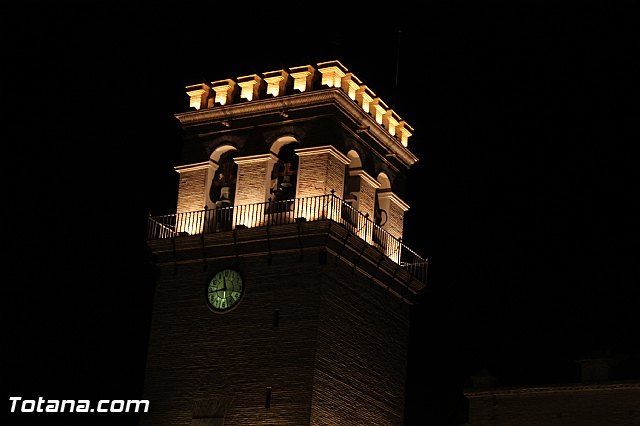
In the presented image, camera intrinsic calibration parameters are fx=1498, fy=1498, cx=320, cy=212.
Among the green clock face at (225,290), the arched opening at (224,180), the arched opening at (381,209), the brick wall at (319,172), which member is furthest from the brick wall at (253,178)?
the arched opening at (381,209)

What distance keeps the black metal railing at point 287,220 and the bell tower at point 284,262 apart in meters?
0.05

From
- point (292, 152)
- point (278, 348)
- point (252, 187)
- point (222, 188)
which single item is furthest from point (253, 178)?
point (278, 348)

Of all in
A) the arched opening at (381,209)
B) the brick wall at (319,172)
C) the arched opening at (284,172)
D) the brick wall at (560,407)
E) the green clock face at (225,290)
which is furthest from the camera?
the arched opening at (381,209)

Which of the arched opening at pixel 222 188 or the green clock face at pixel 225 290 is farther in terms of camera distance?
the arched opening at pixel 222 188

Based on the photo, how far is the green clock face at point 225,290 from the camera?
44.0 m

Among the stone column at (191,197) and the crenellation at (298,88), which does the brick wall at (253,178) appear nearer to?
the stone column at (191,197)

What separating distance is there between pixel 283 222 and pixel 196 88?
20.0 ft

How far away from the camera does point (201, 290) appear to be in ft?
147

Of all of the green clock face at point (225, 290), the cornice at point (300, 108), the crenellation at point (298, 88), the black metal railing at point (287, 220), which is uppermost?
the crenellation at point (298, 88)

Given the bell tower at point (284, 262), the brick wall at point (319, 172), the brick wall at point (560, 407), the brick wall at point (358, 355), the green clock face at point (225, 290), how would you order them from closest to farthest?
the brick wall at point (358, 355)
the bell tower at point (284, 262)
the brick wall at point (560, 407)
the green clock face at point (225, 290)
the brick wall at point (319, 172)

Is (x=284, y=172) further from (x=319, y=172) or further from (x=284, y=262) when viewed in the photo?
(x=284, y=262)

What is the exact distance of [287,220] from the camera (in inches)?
1737

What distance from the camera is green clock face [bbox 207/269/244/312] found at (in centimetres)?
4397

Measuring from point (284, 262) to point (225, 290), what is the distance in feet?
6.83
